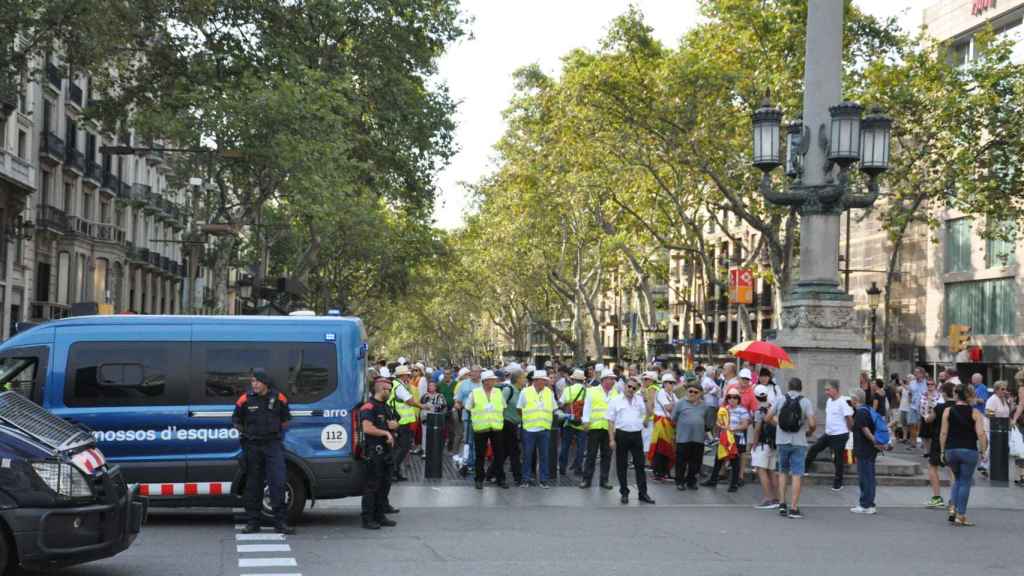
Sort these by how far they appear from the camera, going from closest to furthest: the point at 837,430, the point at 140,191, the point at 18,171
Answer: the point at 837,430 → the point at 18,171 → the point at 140,191

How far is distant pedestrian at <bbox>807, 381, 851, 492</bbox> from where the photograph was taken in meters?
18.8

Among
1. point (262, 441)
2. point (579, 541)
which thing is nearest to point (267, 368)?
point (262, 441)

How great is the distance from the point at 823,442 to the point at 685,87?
16.9m

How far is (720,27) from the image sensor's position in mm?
36656

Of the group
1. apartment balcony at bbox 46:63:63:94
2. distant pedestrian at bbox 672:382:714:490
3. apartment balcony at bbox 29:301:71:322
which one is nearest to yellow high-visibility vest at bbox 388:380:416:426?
distant pedestrian at bbox 672:382:714:490

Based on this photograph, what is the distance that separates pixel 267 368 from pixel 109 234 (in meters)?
44.9

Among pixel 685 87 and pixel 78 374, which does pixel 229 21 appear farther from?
pixel 78 374

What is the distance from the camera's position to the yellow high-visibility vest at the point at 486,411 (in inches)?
762

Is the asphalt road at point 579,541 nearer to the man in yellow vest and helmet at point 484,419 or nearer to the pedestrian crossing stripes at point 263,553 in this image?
the pedestrian crossing stripes at point 263,553

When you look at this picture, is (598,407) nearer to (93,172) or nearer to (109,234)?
(93,172)

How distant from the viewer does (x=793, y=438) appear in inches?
643

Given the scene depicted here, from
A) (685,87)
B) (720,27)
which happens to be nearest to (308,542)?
(685,87)

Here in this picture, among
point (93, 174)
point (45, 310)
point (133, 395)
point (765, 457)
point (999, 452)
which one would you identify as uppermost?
point (93, 174)

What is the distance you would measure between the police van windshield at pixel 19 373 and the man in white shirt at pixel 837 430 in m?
10.2
